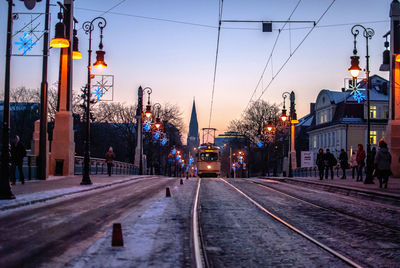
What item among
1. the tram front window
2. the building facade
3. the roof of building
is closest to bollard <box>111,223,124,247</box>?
the tram front window

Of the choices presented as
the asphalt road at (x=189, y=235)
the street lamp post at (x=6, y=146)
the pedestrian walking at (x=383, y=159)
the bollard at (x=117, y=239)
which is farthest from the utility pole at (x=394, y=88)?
the bollard at (x=117, y=239)

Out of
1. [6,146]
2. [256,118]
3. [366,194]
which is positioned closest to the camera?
[6,146]

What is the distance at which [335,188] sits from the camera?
69.4ft

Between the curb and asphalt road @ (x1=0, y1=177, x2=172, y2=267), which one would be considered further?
the curb

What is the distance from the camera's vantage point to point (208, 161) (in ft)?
163

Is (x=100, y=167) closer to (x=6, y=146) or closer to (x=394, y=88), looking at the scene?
(x=394, y=88)

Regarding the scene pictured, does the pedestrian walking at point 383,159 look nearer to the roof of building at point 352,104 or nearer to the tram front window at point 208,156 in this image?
the tram front window at point 208,156

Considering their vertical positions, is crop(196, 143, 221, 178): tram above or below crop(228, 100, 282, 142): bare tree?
below

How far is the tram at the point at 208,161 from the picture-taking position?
4950 cm

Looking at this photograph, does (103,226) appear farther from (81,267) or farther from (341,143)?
(341,143)

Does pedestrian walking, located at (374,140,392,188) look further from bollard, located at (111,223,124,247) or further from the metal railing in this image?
the metal railing

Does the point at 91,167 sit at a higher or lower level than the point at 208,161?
lower

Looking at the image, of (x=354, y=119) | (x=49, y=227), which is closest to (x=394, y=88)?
(x=49, y=227)

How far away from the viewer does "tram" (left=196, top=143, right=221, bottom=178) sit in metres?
49.5
